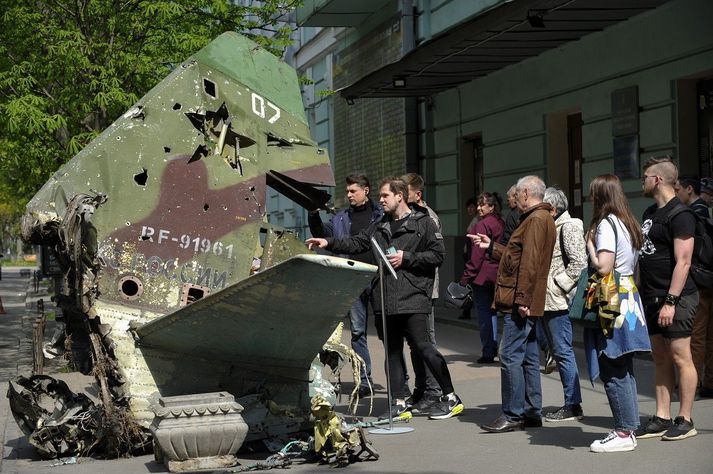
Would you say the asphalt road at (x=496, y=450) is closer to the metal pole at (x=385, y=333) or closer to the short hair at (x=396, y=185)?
the metal pole at (x=385, y=333)

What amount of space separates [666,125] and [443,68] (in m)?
4.85

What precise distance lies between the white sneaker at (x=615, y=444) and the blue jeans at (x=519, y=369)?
0.96m

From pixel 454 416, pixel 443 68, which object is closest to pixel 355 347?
pixel 454 416

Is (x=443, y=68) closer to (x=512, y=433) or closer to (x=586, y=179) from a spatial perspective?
(x=586, y=179)

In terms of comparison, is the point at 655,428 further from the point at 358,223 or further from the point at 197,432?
the point at 358,223

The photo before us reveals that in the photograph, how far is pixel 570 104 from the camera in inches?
665

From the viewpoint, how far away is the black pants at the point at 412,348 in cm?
878

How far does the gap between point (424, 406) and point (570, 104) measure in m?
8.75

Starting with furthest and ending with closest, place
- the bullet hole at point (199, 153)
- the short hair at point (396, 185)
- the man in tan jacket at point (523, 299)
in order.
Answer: the short hair at point (396, 185) → the bullet hole at point (199, 153) → the man in tan jacket at point (523, 299)

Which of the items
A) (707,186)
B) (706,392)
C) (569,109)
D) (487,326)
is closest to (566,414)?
(706,392)

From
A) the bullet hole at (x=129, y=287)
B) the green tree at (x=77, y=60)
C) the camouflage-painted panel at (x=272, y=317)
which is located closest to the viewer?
the camouflage-painted panel at (x=272, y=317)

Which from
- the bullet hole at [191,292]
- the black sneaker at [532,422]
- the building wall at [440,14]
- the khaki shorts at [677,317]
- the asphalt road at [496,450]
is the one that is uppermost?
the building wall at [440,14]

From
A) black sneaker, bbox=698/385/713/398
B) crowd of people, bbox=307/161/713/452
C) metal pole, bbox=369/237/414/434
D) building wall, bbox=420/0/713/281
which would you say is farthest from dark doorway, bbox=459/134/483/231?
metal pole, bbox=369/237/414/434

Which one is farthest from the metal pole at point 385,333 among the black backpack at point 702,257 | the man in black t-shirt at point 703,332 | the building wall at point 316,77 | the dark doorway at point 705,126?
the building wall at point 316,77
